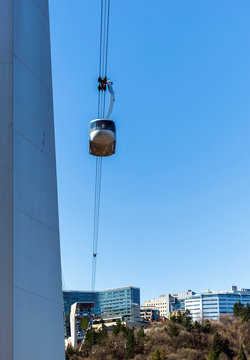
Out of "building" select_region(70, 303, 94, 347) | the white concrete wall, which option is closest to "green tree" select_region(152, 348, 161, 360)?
"building" select_region(70, 303, 94, 347)

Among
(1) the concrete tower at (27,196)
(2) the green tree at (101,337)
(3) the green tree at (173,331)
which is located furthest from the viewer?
(3) the green tree at (173,331)

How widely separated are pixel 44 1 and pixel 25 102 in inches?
158

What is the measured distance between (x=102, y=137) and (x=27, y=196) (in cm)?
772

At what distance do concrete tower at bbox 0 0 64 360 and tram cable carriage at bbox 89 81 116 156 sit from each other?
17.8ft

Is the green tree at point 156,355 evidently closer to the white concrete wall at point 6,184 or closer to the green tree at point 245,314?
the green tree at point 245,314

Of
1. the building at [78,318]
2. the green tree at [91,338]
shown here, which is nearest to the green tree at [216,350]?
the green tree at [91,338]

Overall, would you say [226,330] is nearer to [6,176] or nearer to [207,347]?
[207,347]

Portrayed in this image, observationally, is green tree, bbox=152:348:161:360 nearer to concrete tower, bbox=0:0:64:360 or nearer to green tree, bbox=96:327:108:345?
green tree, bbox=96:327:108:345

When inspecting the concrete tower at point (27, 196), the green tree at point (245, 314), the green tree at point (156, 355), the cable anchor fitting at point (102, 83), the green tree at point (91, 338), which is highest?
the cable anchor fitting at point (102, 83)

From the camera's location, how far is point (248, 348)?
73562 millimetres

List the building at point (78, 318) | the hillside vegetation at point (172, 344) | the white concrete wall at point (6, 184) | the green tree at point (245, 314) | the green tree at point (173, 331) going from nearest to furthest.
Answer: the white concrete wall at point (6, 184)
the hillside vegetation at point (172, 344)
the green tree at point (173, 331)
the green tree at point (245, 314)
the building at point (78, 318)

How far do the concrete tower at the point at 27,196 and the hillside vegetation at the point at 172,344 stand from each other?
58001mm

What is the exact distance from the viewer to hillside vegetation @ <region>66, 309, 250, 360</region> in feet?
225

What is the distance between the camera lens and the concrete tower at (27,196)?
1120cm
